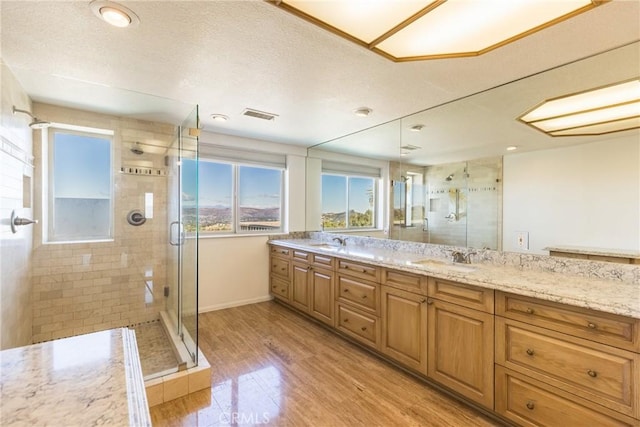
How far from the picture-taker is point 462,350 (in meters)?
1.92

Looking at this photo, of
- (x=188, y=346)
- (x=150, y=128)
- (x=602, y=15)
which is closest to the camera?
(x=602, y=15)

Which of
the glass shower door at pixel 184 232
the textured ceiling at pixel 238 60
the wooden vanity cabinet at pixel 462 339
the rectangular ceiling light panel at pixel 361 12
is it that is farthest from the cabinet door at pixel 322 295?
the rectangular ceiling light panel at pixel 361 12

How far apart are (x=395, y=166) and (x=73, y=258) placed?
3.68 meters

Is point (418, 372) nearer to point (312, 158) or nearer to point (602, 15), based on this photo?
point (602, 15)

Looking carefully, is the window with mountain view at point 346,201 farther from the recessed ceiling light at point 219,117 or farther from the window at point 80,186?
the window at point 80,186

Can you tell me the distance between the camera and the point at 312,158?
4457 mm

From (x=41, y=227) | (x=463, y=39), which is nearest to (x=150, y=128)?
(x=41, y=227)

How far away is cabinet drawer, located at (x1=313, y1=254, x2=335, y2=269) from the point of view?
3.09 metres

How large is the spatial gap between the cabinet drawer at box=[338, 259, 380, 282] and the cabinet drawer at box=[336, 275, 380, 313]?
6 cm

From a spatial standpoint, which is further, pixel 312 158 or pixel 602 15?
pixel 312 158

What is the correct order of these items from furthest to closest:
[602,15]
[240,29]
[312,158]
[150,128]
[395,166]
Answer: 1. [312,158]
2. [395,166]
3. [150,128]
4. [240,29]
5. [602,15]

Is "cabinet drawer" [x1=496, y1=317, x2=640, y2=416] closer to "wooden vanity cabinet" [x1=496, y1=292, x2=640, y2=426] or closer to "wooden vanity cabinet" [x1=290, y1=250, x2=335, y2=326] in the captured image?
"wooden vanity cabinet" [x1=496, y1=292, x2=640, y2=426]

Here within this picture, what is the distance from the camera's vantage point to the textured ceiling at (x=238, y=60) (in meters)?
1.48

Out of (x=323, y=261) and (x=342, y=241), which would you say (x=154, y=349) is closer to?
(x=323, y=261)
